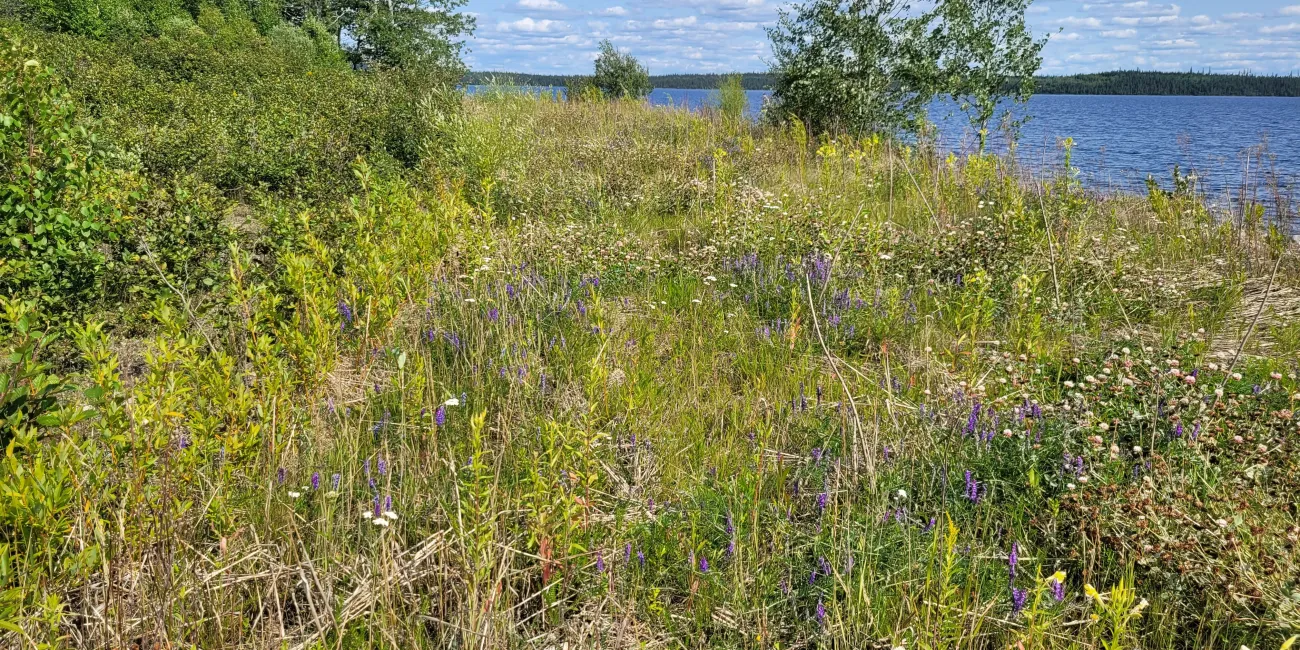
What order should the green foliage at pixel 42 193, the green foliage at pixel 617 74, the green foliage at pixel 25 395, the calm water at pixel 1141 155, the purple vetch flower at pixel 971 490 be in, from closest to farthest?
the green foliage at pixel 25 395
the purple vetch flower at pixel 971 490
the green foliage at pixel 42 193
the calm water at pixel 1141 155
the green foliage at pixel 617 74

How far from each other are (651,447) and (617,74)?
25572 mm

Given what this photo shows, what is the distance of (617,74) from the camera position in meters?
26.5

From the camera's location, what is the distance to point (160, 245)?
177 inches

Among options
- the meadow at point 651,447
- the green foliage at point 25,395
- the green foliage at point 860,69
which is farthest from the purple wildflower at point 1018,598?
the green foliage at point 860,69

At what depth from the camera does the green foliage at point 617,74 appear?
86.7ft

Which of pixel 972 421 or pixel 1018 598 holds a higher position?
pixel 972 421

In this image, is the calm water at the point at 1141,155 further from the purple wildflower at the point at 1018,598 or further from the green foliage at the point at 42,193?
the green foliage at the point at 42,193

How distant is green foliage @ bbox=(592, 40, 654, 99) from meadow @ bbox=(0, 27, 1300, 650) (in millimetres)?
22414

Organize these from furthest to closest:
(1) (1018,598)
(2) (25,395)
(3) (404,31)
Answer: (3) (404,31) → (2) (25,395) → (1) (1018,598)

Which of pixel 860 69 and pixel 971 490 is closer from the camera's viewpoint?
pixel 971 490

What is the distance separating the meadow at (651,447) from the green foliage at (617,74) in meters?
22.4

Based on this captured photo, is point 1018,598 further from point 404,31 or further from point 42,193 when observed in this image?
point 404,31

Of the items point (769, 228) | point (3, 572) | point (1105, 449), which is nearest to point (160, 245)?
point (3, 572)

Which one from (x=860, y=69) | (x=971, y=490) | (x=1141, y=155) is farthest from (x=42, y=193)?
(x=1141, y=155)
